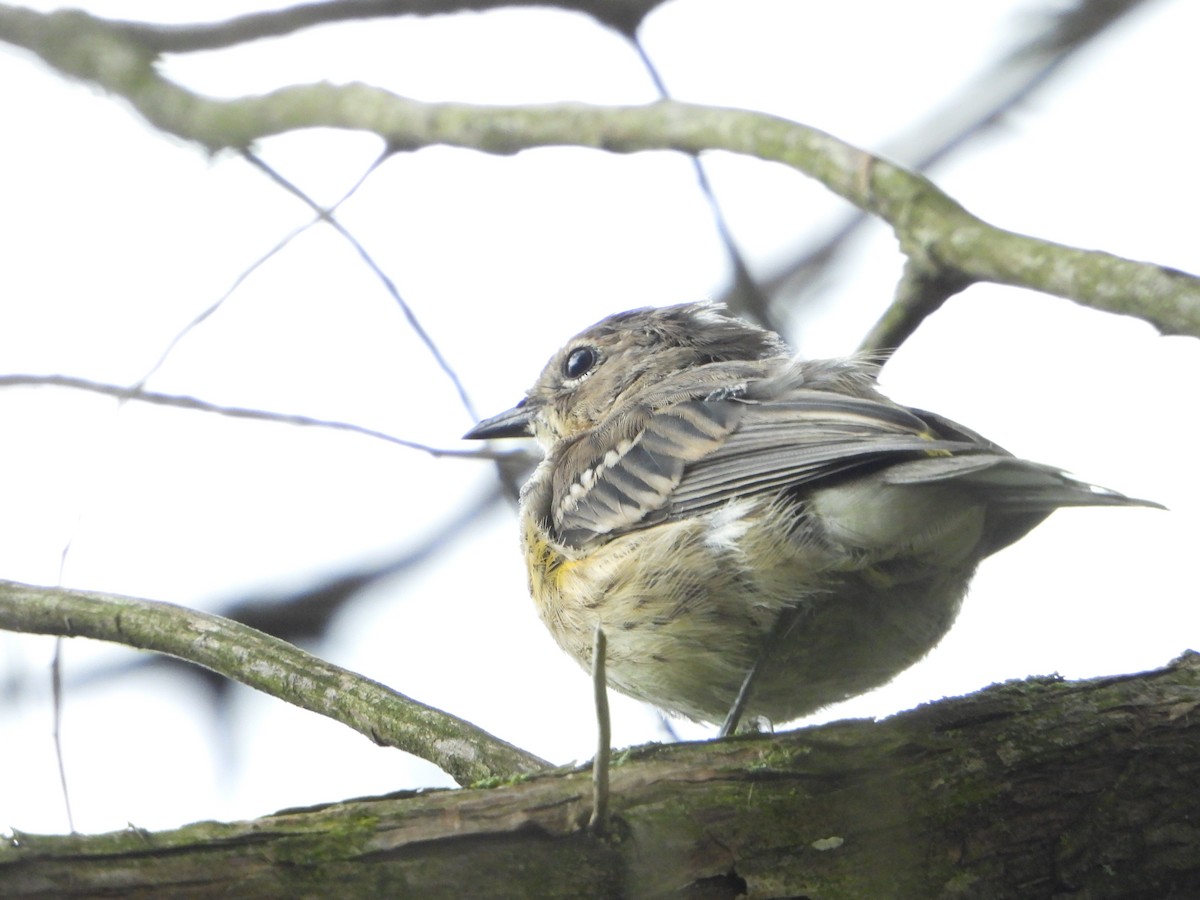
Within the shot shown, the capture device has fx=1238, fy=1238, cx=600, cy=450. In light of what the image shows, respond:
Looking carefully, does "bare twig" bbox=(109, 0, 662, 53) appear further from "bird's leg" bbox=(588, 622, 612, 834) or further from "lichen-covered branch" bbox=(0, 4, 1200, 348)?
"bird's leg" bbox=(588, 622, 612, 834)

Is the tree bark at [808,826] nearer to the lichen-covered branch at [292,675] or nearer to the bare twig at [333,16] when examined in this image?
the lichen-covered branch at [292,675]

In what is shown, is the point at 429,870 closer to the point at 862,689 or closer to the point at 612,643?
the point at 612,643

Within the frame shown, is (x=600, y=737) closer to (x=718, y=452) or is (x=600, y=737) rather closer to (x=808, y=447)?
(x=808, y=447)

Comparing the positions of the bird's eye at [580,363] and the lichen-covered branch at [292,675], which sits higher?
the bird's eye at [580,363]

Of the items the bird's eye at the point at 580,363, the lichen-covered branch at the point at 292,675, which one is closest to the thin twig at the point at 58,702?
the lichen-covered branch at the point at 292,675

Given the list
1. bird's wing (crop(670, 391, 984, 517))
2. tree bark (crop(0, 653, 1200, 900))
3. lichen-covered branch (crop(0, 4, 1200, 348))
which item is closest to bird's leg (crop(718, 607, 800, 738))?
bird's wing (crop(670, 391, 984, 517))
